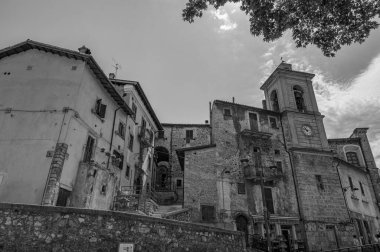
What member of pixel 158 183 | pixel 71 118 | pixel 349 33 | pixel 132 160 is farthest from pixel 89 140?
pixel 158 183

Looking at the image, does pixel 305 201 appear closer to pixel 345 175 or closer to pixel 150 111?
pixel 345 175

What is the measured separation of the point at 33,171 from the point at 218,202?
45.6 ft

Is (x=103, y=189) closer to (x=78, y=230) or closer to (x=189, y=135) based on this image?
(x=78, y=230)

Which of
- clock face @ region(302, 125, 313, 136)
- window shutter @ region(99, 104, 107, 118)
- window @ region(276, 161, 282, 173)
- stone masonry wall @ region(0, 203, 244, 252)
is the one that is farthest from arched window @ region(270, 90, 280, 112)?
stone masonry wall @ region(0, 203, 244, 252)

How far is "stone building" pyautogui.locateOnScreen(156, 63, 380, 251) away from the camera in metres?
22.2

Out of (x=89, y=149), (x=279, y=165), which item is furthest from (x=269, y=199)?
(x=89, y=149)

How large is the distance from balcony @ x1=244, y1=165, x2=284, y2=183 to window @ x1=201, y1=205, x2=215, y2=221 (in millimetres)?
4422

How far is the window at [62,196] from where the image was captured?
13480mm

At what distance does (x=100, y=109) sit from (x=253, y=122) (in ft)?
50.4

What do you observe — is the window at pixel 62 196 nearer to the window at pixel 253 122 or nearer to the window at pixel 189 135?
the window at pixel 253 122

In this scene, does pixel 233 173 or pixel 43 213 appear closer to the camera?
pixel 43 213

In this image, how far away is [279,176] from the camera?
24375 millimetres

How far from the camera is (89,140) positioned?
1684 cm

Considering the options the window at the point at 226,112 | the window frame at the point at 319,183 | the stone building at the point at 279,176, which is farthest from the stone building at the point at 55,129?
the window frame at the point at 319,183
